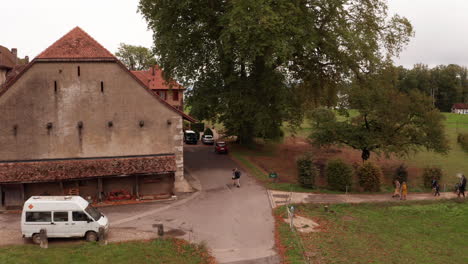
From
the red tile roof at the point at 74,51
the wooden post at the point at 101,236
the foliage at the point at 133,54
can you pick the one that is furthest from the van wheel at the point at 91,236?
the foliage at the point at 133,54

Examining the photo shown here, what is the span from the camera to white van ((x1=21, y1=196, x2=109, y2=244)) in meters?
20.8

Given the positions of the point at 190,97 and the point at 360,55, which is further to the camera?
the point at 190,97

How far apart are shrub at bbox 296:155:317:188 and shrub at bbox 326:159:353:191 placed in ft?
4.27

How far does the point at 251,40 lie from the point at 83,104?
15.3 m

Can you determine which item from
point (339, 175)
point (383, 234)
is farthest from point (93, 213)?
point (339, 175)

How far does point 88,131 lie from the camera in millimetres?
29266

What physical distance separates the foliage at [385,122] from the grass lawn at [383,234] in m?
10.6

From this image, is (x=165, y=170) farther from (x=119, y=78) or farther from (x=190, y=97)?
(x=190, y=97)

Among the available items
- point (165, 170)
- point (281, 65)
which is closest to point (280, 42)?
point (281, 65)

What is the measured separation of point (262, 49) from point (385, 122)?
45.9 feet

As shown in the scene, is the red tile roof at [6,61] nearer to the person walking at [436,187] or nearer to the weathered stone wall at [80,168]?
the weathered stone wall at [80,168]

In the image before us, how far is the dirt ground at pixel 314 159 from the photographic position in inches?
1495

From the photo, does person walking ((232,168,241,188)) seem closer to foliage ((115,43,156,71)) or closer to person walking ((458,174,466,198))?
person walking ((458,174,466,198))

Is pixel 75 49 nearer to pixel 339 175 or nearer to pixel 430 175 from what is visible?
pixel 339 175
